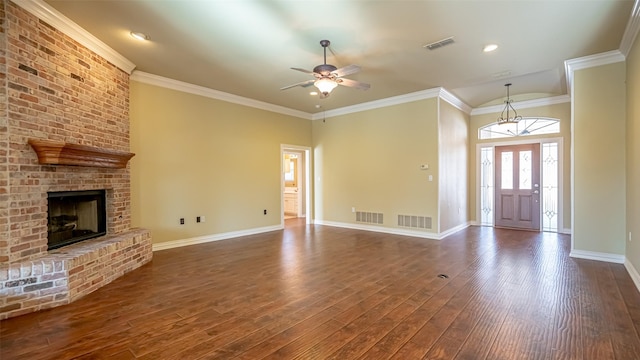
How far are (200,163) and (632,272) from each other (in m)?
6.64

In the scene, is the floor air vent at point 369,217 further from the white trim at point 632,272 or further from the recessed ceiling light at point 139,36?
the recessed ceiling light at point 139,36

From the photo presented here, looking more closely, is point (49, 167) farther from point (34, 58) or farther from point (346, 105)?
point (346, 105)

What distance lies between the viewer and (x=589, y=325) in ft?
8.00

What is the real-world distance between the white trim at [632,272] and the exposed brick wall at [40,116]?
6503mm

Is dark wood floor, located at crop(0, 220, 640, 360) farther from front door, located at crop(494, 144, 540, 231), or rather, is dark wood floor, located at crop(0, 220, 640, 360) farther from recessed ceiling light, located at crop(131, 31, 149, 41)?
recessed ceiling light, located at crop(131, 31, 149, 41)

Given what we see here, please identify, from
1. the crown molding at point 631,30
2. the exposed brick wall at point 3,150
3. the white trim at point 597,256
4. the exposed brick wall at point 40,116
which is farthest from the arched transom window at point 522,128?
the exposed brick wall at point 3,150

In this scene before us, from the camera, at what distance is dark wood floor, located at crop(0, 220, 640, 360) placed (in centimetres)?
213

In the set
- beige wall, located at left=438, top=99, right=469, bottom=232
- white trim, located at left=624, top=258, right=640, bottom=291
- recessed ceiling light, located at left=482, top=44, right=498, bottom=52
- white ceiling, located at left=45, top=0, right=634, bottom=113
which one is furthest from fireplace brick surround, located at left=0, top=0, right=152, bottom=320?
white trim, located at left=624, top=258, right=640, bottom=291

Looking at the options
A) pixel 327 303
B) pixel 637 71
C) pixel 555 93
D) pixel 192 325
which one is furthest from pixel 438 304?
pixel 555 93

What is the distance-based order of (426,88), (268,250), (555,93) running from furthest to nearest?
(555,93) < (426,88) < (268,250)

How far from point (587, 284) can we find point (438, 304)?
6.48ft

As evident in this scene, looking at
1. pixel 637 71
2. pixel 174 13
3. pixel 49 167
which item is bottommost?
pixel 49 167

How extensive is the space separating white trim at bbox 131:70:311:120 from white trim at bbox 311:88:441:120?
748 millimetres

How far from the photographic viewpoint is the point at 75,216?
3.72 meters
